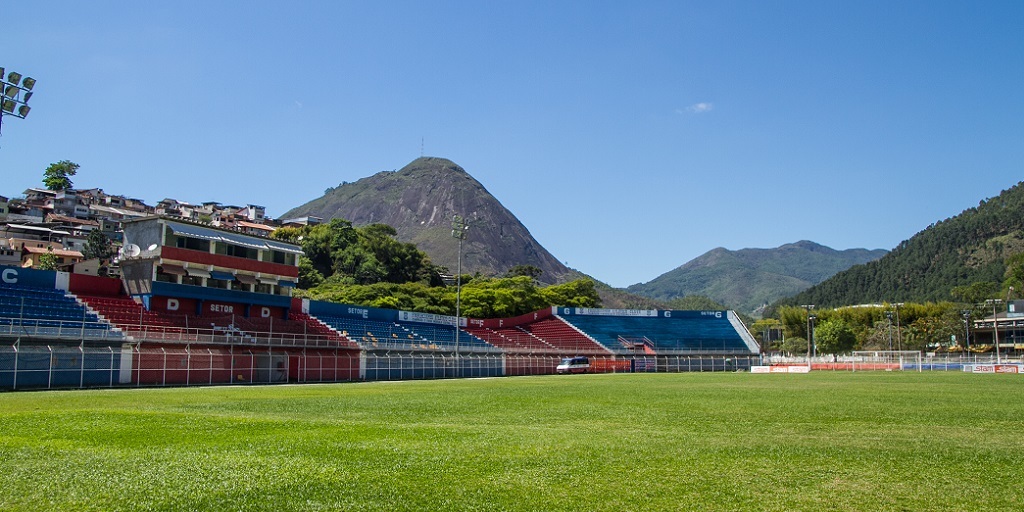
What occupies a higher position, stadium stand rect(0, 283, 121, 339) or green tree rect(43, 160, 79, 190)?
green tree rect(43, 160, 79, 190)

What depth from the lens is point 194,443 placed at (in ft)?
33.3

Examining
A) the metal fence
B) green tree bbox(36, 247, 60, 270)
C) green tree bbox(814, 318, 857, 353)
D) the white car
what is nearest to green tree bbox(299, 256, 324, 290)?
green tree bbox(36, 247, 60, 270)

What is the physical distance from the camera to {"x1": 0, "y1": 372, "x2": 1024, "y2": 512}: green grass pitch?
665cm

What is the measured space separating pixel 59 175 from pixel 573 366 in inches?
5173

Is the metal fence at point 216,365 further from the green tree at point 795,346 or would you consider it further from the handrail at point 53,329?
the green tree at point 795,346

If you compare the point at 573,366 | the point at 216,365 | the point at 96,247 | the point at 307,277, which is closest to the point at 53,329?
the point at 216,365

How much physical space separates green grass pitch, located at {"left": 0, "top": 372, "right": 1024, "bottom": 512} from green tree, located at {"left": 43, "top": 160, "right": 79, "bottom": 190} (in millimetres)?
156534

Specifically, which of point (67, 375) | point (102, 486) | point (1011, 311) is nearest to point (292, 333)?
point (67, 375)

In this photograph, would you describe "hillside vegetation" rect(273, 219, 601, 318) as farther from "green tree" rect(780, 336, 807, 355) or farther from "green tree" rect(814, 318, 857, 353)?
"green tree" rect(814, 318, 857, 353)

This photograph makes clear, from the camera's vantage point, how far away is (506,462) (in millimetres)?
8641

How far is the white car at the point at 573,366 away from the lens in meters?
62.6

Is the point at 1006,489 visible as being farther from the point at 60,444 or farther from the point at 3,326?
the point at 3,326

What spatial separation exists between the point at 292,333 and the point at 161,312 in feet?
27.7

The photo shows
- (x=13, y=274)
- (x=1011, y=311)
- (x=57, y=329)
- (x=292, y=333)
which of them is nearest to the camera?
(x=57, y=329)
